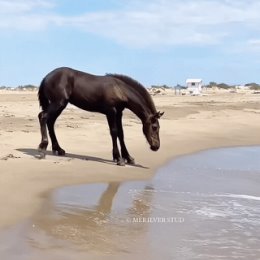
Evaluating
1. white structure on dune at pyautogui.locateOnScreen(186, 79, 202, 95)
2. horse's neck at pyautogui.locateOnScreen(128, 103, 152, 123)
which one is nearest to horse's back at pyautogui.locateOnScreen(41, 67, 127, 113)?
horse's neck at pyautogui.locateOnScreen(128, 103, 152, 123)

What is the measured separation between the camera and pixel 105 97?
1174cm

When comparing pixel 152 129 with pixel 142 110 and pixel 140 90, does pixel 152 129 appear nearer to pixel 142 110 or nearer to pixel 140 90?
pixel 142 110

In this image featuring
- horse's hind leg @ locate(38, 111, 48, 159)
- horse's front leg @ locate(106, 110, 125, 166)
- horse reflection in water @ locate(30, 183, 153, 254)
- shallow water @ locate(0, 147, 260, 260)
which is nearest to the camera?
shallow water @ locate(0, 147, 260, 260)

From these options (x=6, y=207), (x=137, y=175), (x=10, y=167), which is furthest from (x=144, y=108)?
(x=6, y=207)

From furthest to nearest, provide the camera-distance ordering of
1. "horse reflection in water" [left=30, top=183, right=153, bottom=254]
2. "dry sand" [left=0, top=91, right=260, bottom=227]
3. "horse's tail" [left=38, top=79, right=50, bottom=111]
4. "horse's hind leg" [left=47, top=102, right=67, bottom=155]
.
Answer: "horse's tail" [left=38, top=79, right=50, bottom=111] < "horse's hind leg" [left=47, top=102, right=67, bottom=155] < "dry sand" [left=0, top=91, right=260, bottom=227] < "horse reflection in water" [left=30, top=183, right=153, bottom=254]

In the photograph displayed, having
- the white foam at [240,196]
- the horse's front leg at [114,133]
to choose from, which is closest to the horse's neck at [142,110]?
the horse's front leg at [114,133]

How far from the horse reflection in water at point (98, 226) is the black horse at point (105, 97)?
13.1 feet

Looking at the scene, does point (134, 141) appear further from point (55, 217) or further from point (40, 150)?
point (55, 217)

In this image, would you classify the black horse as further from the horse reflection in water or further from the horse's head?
the horse reflection in water

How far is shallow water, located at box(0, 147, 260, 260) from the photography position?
5.35 metres

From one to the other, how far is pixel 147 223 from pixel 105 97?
549 centimetres

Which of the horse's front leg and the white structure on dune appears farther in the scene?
the white structure on dune

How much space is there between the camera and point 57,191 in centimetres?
844

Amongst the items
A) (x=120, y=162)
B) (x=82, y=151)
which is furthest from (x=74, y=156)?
(x=120, y=162)
